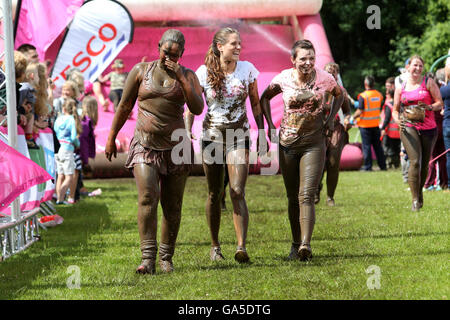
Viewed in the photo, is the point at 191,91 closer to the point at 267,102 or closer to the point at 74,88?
the point at 267,102

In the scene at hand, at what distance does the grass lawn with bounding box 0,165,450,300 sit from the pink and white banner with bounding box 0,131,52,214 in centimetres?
64

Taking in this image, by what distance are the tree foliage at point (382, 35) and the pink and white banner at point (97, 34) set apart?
677 inches

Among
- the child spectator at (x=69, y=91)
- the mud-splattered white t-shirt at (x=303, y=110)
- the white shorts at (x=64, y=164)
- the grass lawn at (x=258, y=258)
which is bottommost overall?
the grass lawn at (x=258, y=258)

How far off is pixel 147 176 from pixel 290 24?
14.9 metres

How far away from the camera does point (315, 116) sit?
716cm

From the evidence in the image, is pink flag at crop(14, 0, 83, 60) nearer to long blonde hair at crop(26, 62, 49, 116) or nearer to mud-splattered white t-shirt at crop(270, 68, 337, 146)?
long blonde hair at crop(26, 62, 49, 116)

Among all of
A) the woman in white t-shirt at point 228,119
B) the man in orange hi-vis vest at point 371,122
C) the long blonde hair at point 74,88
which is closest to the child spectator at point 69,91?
the long blonde hair at point 74,88

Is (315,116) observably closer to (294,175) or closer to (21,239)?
(294,175)

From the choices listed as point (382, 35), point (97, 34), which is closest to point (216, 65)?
point (97, 34)

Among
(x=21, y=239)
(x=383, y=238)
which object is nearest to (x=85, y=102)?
(x=21, y=239)

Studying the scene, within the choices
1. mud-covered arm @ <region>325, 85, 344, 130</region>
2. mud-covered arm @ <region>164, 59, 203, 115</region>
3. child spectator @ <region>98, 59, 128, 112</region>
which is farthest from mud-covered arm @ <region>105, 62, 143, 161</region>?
child spectator @ <region>98, 59, 128, 112</region>

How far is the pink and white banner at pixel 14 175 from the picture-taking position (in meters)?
6.93

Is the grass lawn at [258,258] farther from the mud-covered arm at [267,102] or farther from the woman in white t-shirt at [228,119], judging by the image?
the mud-covered arm at [267,102]

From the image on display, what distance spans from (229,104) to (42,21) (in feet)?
37.4
